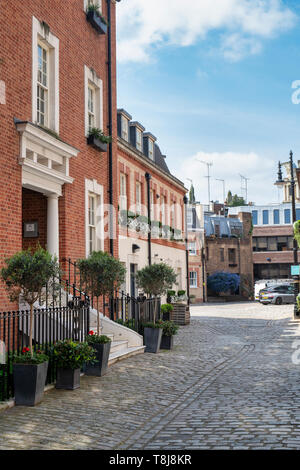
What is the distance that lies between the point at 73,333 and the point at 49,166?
3930 millimetres


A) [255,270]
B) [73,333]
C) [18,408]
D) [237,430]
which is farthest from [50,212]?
[255,270]

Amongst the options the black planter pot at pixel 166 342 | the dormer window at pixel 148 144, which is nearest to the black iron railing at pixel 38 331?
the black planter pot at pixel 166 342

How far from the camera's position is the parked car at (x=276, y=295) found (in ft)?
132

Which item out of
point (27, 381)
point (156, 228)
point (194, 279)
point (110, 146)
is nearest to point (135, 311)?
point (110, 146)

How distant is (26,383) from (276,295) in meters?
34.7

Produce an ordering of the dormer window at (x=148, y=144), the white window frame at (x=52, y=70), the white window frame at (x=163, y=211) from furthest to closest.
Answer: the white window frame at (x=163, y=211) < the dormer window at (x=148, y=144) < the white window frame at (x=52, y=70)

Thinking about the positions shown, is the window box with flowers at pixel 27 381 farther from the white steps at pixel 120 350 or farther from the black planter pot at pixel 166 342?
the black planter pot at pixel 166 342

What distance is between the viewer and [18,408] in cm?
727

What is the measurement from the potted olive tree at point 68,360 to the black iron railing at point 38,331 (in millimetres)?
159

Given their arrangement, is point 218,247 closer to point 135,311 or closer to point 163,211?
point 163,211

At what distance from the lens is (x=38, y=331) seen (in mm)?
8719

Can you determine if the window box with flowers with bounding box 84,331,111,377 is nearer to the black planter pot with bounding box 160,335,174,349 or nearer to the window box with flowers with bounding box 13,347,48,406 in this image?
the window box with flowers with bounding box 13,347,48,406

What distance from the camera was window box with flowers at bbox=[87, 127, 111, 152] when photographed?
1413 cm

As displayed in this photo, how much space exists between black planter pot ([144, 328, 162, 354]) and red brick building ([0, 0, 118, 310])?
2639mm
